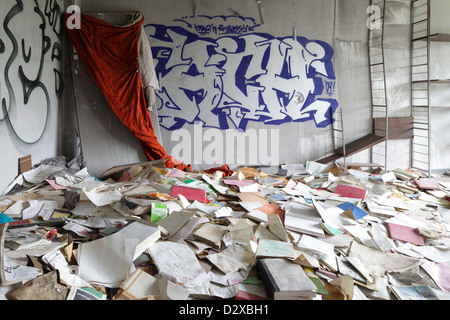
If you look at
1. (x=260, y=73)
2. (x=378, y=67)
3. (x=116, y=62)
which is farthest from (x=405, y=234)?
(x=116, y=62)

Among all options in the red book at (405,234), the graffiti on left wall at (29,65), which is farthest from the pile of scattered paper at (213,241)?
the graffiti on left wall at (29,65)

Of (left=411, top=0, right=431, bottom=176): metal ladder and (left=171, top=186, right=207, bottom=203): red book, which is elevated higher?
(left=411, top=0, right=431, bottom=176): metal ladder

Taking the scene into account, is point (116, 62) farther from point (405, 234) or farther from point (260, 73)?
point (405, 234)

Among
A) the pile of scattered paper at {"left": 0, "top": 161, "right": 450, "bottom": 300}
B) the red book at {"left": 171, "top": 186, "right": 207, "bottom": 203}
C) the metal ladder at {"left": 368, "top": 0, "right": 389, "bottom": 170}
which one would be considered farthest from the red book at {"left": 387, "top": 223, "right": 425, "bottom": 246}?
the metal ladder at {"left": 368, "top": 0, "right": 389, "bottom": 170}

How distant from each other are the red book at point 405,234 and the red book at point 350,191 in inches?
23.5

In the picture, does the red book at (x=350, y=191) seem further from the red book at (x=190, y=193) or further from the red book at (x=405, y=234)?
the red book at (x=190, y=193)

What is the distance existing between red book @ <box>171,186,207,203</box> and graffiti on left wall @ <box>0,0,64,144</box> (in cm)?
151

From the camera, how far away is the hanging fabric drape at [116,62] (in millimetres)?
3814

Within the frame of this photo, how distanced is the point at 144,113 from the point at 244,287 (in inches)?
110

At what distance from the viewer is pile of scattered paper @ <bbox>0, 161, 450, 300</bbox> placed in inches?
64.8

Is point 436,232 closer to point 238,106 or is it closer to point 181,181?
point 181,181

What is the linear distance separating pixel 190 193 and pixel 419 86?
3.62 metres

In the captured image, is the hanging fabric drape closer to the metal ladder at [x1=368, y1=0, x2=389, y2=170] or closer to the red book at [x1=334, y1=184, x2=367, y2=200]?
the red book at [x1=334, y1=184, x2=367, y2=200]

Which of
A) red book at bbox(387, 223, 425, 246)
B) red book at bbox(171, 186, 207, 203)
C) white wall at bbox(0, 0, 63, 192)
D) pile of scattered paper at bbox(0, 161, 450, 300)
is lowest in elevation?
red book at bbox(387, 223, 425, 246)
